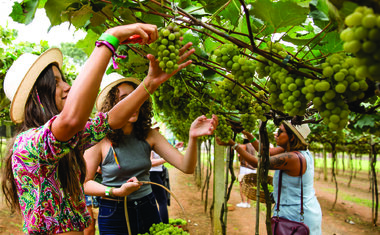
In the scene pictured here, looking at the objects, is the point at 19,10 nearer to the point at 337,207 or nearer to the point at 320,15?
the point at 320,15

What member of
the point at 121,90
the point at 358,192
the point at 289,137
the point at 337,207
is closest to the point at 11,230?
the point at 121,90

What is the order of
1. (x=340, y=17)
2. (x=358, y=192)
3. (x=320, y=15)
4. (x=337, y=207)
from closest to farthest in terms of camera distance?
(x=340, y=17), (x=320, y=15), (x=337, y=207), (x=358, y=192)

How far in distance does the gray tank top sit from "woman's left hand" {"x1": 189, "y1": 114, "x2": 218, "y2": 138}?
1.97ft

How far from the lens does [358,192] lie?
12078 mm

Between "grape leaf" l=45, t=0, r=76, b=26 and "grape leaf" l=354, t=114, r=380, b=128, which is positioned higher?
"grape leaf" l=45, t=0, r=76, b=26

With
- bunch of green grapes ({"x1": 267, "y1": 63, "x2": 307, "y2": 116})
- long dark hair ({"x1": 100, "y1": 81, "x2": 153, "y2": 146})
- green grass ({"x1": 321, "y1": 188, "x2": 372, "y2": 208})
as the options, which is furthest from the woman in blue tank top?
green grass ({"x1": 321, "y1": 188, "x2": 372, "y2": 208})

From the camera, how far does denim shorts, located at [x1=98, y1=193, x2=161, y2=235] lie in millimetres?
2109

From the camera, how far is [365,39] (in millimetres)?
504

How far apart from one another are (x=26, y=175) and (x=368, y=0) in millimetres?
1371

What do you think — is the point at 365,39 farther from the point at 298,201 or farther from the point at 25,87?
the point at 298,201

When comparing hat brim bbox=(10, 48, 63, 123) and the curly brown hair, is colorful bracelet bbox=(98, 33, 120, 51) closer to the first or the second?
hat brim bbox=(10, 48, 63, 123)

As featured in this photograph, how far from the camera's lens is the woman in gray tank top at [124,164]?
211cm

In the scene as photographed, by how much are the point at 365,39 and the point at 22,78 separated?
142cm

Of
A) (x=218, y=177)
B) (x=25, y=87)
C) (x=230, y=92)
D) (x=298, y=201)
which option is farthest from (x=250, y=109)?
(x=218, y=177)
